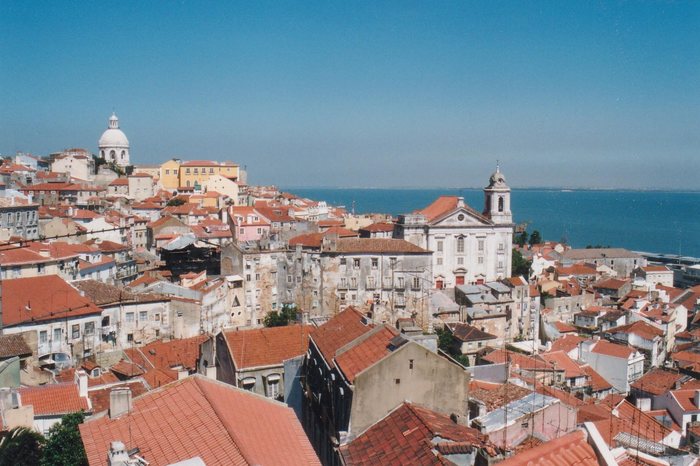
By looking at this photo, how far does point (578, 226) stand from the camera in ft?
575

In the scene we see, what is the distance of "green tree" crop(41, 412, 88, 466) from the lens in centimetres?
1178

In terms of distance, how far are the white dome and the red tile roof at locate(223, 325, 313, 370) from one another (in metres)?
87.2

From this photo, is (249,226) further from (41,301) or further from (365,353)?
(365,353)

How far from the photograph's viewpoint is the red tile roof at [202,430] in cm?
977

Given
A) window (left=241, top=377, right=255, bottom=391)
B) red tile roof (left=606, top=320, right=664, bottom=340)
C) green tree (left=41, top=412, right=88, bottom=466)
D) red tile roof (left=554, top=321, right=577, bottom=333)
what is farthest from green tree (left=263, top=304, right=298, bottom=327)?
green tree (left=41, top=412, right=88, bottom=466)

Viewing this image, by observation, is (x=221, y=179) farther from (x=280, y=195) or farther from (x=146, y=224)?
(x=146, y=224)

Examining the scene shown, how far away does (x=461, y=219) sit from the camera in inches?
2010

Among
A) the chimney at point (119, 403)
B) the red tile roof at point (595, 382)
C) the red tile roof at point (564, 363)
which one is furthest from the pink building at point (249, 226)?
the chimney at point (119, 403)

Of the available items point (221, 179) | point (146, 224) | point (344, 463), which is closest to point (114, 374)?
point (344, 463)

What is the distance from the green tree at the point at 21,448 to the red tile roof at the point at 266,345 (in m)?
7.33

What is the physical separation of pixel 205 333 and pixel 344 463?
76.3 feet

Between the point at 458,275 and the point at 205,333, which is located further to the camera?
the point at 458,275

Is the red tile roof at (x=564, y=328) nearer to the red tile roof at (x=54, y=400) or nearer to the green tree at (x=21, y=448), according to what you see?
the red tile roof at (x=54, y=400)

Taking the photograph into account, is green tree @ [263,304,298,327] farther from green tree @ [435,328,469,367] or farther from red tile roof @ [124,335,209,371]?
green tree @ [435,328,469,367]
